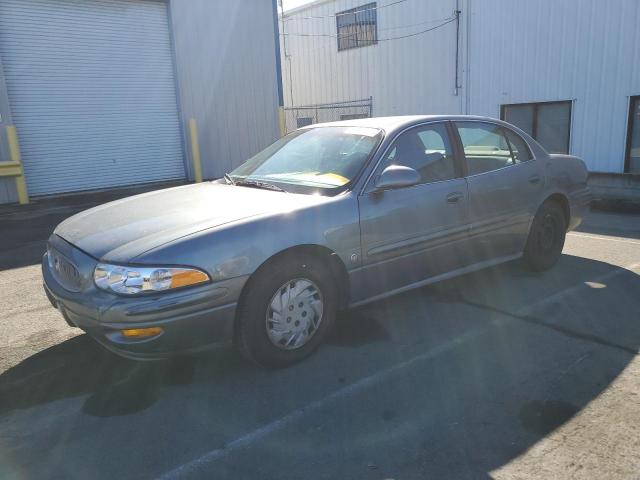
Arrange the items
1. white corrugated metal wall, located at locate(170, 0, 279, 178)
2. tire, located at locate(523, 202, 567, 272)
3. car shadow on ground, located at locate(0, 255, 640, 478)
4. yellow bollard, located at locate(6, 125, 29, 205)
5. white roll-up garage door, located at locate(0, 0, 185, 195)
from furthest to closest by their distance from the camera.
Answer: white corrugated metal wall, located at locate(170, 0, 279, 178) → white roll-up garage door, located at locate(0, 0, 185, 195) → yellow bollard, located at locate(6, 125, 29, 205) → tire, located at locate(523, 202, 567, 272) → car shadow on ground, located at locate(0, 255, 640, 478)

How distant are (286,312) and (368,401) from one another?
2.46ft

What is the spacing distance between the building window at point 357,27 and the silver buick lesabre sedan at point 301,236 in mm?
13850

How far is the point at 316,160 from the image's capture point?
4148mm

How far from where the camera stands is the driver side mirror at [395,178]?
12.1 feet

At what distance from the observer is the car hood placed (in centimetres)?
309

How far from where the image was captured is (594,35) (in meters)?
11.3

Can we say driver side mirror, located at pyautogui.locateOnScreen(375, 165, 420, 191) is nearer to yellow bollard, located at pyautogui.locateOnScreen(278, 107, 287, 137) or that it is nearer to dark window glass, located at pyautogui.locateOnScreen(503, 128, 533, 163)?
dark window glass, located at pyautogui.locateOnScreen(503, 128, 533, 163)

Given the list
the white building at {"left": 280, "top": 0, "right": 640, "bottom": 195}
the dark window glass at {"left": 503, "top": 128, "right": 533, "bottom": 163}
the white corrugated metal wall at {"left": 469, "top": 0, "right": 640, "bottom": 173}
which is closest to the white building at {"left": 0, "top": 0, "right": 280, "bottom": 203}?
the white building at {"left": 280, "top": 0, "right": 640, "bottom": 195}

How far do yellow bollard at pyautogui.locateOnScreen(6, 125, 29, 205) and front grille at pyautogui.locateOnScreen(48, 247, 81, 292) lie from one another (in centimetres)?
817

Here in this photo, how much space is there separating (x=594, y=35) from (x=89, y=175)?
1149 cm

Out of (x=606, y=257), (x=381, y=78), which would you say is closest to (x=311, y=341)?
(x=606, y=257)

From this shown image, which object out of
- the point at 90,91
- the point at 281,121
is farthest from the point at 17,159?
the point at 281,121

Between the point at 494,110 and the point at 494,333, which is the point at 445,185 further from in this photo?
the point at 494,110

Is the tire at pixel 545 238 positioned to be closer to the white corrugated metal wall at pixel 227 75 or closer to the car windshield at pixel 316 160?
the car windshield at pixel 316 160
